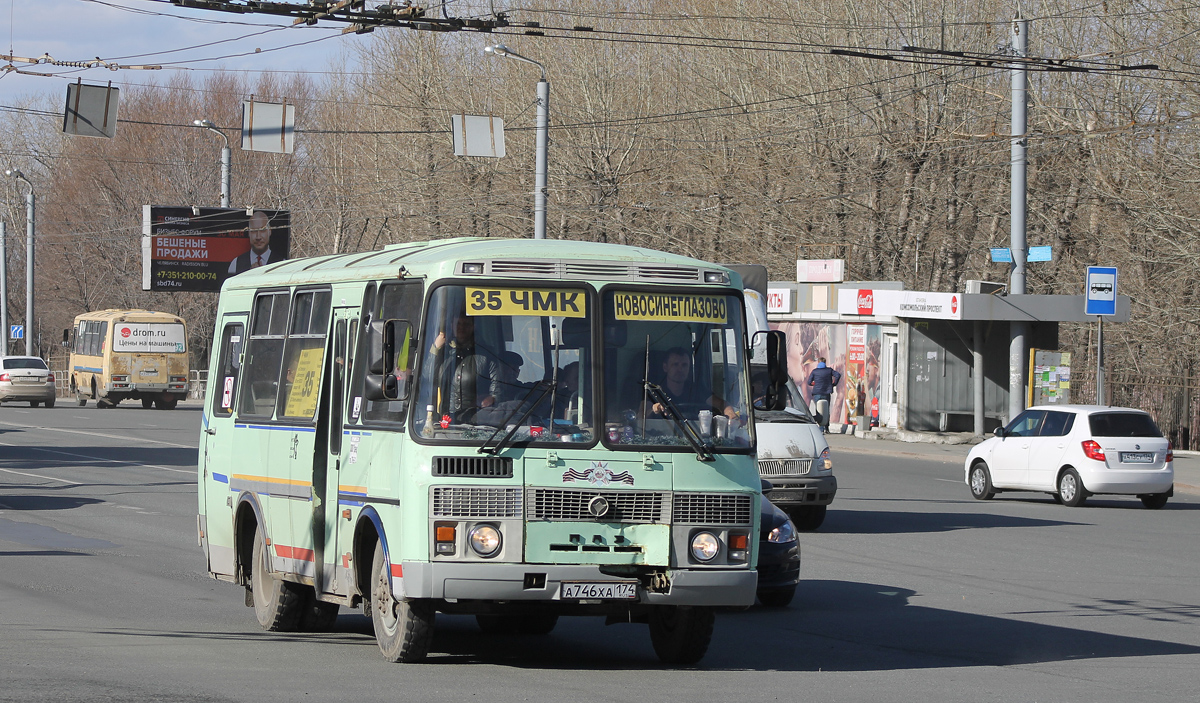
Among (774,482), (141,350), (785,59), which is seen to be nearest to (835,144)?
(785,59)

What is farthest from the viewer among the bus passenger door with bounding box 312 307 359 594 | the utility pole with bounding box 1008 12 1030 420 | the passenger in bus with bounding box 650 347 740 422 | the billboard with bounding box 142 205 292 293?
the billboard with bounding box 142 205 292 293

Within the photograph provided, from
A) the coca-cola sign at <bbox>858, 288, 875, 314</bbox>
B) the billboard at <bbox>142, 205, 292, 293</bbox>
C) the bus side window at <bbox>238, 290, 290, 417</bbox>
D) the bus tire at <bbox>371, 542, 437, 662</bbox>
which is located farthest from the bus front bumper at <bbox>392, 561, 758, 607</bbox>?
the billboard at <bbox>142, 205, 292, 293</bbox>

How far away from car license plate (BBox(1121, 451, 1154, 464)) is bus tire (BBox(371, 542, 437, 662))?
1563cm

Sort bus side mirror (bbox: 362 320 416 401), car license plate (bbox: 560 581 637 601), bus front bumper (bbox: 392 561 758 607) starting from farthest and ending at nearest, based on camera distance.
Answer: bus side mirror (bbox: 362 320 416 401) < car license plate (bbox: 560 581 637 601) < bus front bumper (bbox: 392 561 758 607)

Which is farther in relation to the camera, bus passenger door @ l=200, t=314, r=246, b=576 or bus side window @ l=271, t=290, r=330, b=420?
bus passenger door @ l=200, t=314, r=246, b=576

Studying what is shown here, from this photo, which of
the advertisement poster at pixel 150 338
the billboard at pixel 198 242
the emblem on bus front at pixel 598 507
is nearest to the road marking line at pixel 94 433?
the advertisement poster at pixel 150 338

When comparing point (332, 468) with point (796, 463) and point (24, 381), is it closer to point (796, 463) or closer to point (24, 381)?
point (796, 463)

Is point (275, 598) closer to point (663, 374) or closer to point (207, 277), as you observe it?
point (663, 374)

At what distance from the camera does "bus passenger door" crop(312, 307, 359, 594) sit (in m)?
9.48

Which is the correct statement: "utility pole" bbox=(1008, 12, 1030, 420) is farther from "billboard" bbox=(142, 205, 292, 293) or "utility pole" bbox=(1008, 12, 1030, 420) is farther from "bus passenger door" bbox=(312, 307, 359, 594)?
"billboard" bbox=(142, 205, 292, 293)

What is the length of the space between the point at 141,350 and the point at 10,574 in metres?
41.4

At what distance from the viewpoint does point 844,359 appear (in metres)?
41.3

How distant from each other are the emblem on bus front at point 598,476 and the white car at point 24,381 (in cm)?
4843

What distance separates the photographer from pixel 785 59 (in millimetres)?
46406
